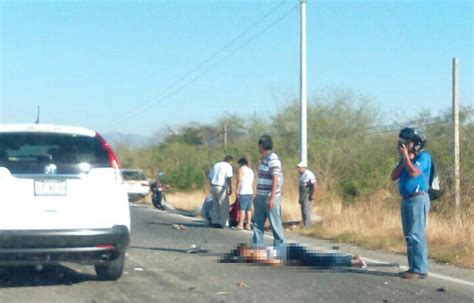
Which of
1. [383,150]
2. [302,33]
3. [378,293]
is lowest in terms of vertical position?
[378,293]

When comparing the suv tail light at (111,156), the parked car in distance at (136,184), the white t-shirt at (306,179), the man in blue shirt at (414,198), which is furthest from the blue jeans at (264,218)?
the parked car in distance at (136,184)

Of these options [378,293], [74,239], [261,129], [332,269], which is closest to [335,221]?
[332,269]

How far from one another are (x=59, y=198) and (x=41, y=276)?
82.8 inches

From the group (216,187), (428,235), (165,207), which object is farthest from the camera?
(165,207)

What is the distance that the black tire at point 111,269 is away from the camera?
10.7 metres

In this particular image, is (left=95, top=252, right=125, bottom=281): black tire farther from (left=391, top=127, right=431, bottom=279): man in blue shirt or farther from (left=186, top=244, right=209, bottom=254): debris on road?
(left=391, top=127, right=431, bottom=279): man in blue shirt

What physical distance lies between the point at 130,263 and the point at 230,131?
1885 inches

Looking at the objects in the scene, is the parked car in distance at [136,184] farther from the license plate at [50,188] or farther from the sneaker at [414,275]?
the license plate at [50,188]

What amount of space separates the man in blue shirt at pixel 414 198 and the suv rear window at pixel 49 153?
3769 mm

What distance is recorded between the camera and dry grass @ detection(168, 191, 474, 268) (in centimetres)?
1402

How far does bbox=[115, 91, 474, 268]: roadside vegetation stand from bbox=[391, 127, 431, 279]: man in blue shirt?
1.70 metres

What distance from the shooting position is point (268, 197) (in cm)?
1309

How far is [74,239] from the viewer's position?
9.85 metres

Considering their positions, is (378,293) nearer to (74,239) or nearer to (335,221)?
(74,239)
